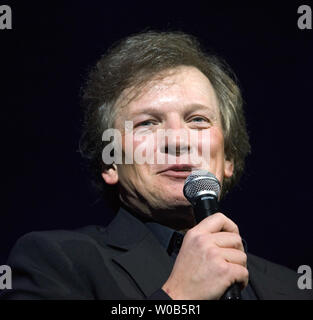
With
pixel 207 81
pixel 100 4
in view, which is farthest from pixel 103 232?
pixel 100 4

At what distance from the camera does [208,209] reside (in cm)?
138

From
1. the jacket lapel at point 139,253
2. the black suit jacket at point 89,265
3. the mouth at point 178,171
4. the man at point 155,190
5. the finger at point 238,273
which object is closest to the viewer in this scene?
the finger at point 238,273

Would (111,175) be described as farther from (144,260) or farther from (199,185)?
(199,185)

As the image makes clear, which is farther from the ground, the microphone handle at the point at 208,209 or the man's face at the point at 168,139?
the man's face at the point at 168,139

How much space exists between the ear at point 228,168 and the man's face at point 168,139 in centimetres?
19

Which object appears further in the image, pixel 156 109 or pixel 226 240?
pixel 156 109

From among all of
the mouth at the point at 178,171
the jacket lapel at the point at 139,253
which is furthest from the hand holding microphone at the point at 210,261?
the mouth at the point at 178,171

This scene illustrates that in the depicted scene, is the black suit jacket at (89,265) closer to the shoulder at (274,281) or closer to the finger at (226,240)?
the shoulder at (274,281)

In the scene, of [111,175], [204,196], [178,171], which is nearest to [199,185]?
[204,196]

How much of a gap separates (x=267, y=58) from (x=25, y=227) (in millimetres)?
1571

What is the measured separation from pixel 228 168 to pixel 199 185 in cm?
84

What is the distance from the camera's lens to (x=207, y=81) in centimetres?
215

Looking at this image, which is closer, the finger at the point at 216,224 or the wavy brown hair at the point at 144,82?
the finger at the point at 216,224

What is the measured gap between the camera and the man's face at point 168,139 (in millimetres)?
1874
